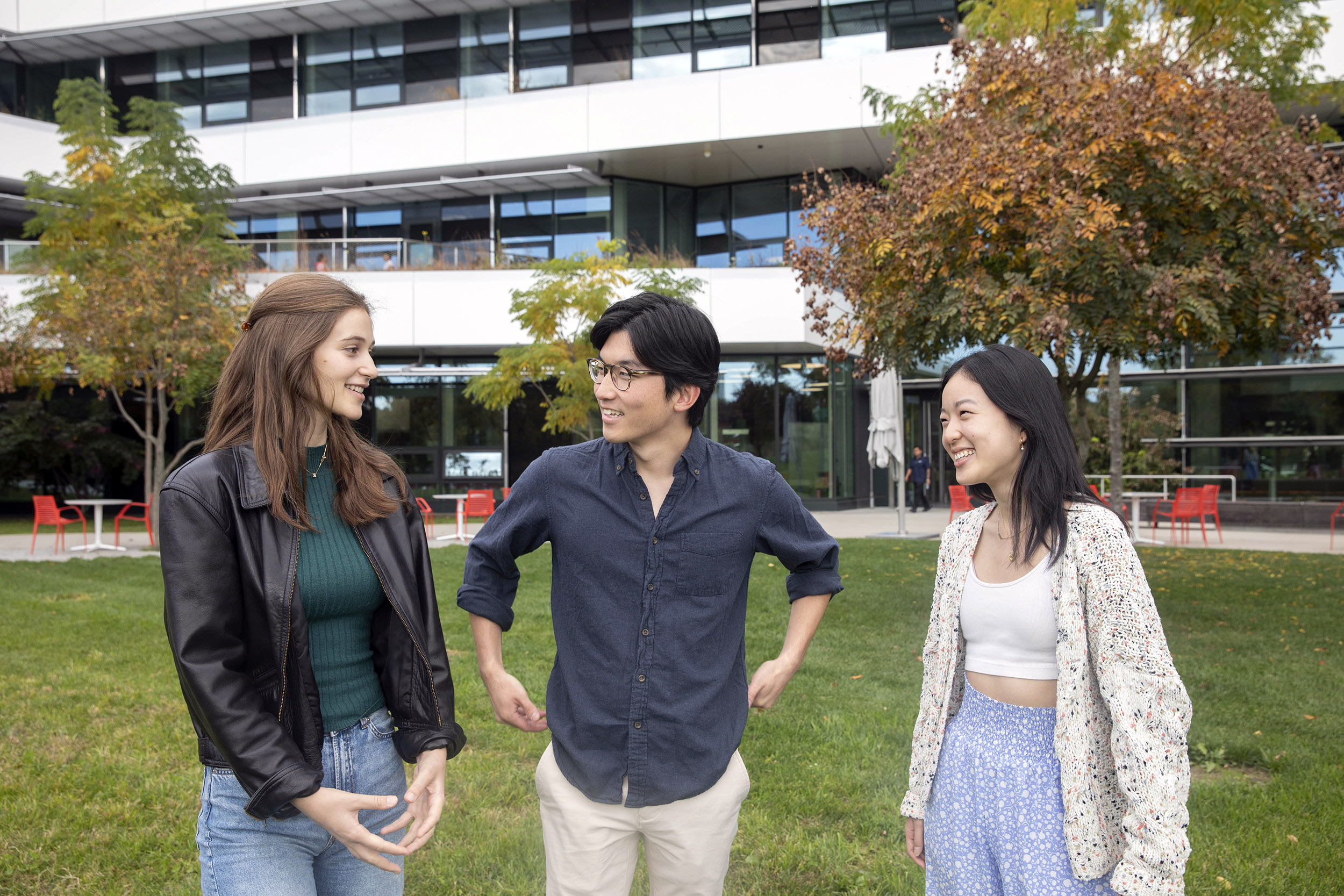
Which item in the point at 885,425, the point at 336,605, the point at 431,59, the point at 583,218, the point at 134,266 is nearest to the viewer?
the point at 336,605

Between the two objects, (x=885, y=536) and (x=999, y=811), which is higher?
(x=999, y=811)

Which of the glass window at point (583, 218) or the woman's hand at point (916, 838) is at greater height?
the glass window at point (583, 218)

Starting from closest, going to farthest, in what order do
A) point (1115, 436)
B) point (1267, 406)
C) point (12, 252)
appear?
point (1115, 436) → point (1267, 406) → point (12, 252)

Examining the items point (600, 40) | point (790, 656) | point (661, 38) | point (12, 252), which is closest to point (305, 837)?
point (790, 656)

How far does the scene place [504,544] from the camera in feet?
7.50

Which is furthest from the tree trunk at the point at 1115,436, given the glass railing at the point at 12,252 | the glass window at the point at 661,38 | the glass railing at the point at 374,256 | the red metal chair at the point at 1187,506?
the glass railing at the point at 12,252

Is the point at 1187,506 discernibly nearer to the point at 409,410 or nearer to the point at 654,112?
the point at 654,112

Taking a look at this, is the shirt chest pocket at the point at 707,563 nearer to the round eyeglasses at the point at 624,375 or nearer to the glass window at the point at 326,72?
the round eyeglasses at the point at 624,375

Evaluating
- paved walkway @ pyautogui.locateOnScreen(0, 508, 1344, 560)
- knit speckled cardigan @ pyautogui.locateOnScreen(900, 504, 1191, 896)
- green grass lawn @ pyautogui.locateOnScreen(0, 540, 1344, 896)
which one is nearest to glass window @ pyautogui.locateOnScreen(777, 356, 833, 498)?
paved walkway @ pyautogui.locateOnScreen(0, 508, 1344, 560)

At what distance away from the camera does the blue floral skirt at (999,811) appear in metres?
1.99

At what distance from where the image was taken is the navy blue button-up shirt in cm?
214

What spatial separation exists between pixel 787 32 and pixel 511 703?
23185mm

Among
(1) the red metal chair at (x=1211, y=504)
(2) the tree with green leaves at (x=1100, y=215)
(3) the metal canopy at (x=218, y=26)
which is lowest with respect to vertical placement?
(1) the red metal chair at (x=1211, y=504)

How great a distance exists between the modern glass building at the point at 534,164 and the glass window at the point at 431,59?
58 millimetres
